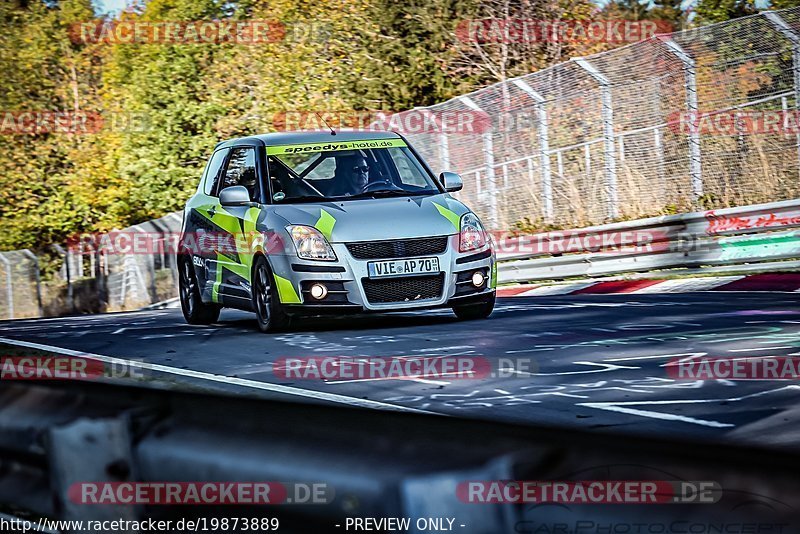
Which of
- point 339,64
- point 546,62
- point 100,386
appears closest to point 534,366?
point 100,386

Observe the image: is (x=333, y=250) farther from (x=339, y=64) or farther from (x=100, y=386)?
(x=339, y=64)

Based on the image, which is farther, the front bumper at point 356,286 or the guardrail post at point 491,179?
the guardrail post at point 491,179

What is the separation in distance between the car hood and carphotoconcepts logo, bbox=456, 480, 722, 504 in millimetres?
7943

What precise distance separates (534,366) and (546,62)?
24.2m

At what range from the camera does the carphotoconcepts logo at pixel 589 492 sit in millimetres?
1918

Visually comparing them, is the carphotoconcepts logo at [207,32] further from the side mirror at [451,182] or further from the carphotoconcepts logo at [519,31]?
the side mirror at [451,182]

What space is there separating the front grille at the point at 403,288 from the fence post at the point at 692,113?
762 centimetres

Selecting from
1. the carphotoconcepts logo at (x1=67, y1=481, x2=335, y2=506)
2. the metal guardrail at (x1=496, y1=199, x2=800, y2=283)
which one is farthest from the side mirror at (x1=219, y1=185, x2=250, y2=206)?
the carphotoconcepts logo at (x1=67, y1=481, x2=335, y2=506)

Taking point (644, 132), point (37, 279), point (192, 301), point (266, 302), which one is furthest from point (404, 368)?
point (37, 279)

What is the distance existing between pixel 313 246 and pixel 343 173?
1314mm

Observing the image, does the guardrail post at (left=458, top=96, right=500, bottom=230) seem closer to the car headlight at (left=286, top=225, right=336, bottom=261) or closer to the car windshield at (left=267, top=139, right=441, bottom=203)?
the car windshield at (left=267, top=139, right=441, bottom=203)

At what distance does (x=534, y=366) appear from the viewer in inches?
299

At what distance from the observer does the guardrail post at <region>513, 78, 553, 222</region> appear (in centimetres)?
1981

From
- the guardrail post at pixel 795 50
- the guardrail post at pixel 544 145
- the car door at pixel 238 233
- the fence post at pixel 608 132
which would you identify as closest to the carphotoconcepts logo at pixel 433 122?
the guardrail post at pixel 544 145
